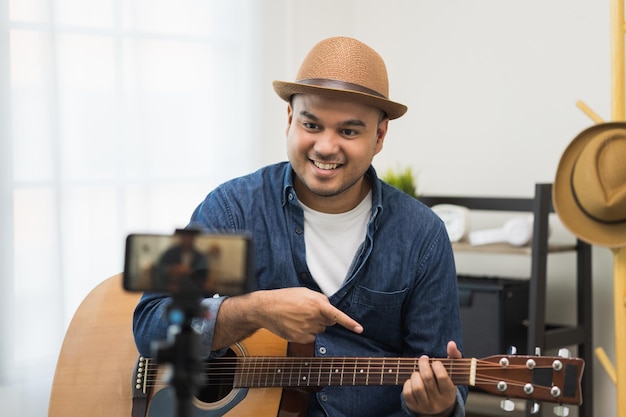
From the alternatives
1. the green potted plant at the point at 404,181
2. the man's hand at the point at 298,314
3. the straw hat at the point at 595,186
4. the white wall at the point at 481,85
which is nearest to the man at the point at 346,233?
the man's hand at the point at 298,314

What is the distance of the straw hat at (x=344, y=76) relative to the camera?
5.97ft

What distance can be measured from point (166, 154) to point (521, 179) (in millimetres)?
1327

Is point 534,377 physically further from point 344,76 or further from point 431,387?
point 344,76

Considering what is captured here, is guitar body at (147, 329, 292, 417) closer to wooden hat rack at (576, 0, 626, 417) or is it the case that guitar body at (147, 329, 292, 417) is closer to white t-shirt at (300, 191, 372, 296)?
white t-shirt at (300, 191, 372, 296)

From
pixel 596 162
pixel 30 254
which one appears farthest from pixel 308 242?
pixel 30 254

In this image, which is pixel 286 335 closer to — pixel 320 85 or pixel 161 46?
pixel 320 85

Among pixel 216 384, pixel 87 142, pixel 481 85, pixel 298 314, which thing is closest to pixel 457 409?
pixel 298 314

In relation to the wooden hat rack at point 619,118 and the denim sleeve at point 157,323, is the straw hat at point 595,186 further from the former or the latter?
the denim sleeve at point 157,323

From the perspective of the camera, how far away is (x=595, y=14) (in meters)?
3.06

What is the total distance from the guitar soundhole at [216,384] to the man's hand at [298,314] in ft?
0.73

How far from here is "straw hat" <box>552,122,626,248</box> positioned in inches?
88.0

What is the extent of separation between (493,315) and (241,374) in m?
1.35

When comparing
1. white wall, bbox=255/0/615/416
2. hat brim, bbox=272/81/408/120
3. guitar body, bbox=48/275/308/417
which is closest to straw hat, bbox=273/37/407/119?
hat brim, bbox=272/81/408/120

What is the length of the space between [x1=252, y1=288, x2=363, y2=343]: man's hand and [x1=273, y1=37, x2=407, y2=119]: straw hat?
→ 44 centimetres
